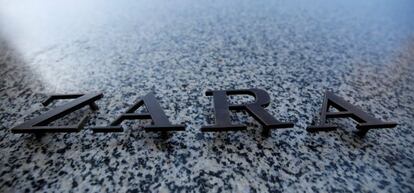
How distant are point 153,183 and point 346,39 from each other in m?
0.99

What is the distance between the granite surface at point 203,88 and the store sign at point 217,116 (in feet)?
0.08

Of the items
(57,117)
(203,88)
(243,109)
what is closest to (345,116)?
Answer: (243,109)

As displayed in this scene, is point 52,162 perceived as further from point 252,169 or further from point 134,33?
point 134,33

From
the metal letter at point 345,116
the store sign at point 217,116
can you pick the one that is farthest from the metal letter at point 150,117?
the metal letter at point 345,116

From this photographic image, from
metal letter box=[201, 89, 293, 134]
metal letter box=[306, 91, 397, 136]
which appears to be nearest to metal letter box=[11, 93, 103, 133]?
metal letter box=[201, 89, 293, 134]

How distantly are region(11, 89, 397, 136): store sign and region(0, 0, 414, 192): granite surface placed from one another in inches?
1.0

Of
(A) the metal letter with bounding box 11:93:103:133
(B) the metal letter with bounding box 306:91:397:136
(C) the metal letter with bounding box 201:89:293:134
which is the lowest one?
(B) the metal letter with bounding box 306:91:397:136

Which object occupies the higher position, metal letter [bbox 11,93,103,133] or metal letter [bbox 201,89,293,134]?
metal letter [bbox 11,93,103,133]

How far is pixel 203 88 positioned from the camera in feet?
2.27

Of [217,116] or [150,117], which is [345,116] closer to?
[217,116]

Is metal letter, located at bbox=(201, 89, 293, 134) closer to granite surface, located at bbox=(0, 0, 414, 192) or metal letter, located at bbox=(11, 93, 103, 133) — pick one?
granite surface, located at bbox=(0, 0, 414, 192)

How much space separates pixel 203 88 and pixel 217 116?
0.59 feet

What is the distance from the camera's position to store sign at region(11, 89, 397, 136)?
0.49 meters

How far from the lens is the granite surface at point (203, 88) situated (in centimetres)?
45
